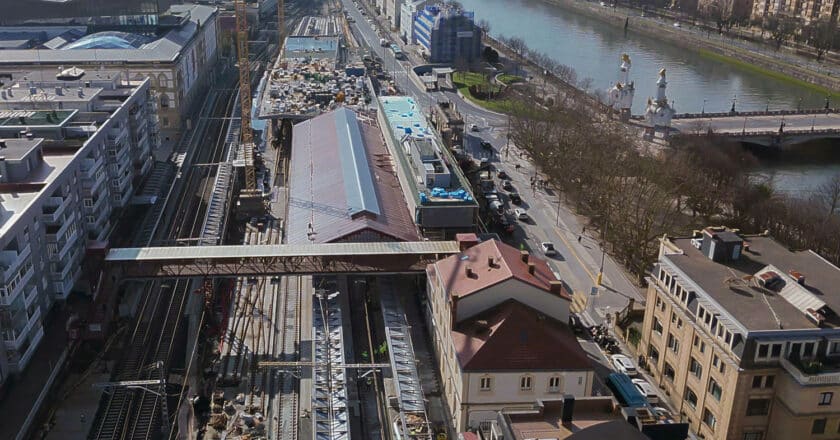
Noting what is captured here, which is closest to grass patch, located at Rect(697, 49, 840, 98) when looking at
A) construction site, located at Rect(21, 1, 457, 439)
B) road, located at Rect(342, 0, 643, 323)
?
road, located at Rect(342, 0, 643, 323)

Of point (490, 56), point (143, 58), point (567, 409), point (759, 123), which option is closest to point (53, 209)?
point (567, 409)

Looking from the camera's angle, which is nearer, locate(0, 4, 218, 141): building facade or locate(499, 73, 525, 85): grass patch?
locate(0, 4, 218, 141): building facade

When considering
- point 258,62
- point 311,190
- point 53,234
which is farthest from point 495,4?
point 53,234

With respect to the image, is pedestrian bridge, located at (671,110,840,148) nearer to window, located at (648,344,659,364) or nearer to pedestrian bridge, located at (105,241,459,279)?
window, located at (648,344,659,364)

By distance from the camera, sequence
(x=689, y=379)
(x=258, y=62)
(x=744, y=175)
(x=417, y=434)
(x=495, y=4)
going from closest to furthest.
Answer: (x=417, y=434), (x=689, y=379), (x=744, y=175), (x=258, y=62), (x=495, y=4)

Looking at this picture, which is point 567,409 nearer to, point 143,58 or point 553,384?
point 553,384

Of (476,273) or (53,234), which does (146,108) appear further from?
(476,273)
